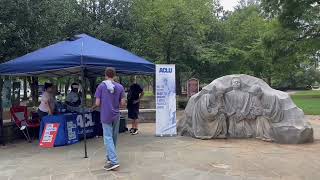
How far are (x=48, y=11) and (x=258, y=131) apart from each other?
314 inches

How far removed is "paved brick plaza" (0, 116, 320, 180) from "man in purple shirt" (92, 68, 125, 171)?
274 millimetres

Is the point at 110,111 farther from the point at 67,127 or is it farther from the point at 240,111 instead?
the point at 240,111

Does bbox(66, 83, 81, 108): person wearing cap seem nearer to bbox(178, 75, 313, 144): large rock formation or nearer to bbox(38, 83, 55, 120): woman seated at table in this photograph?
bbox(38, 83, 55, 120): woman seated at table

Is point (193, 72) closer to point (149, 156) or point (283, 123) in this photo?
point (283, 123)

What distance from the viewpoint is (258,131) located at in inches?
470

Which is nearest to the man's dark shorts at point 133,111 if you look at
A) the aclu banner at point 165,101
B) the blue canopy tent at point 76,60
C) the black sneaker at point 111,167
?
the aclu banner at point 165,101

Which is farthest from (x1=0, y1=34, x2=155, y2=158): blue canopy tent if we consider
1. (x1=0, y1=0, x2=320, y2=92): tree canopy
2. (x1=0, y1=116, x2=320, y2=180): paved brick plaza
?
(x1=0, y1=0, x2=320, y2=92): tree canopy

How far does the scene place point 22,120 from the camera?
12078 millimetres

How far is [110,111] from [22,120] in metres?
4.83

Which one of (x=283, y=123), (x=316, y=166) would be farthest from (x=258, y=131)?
(x=316, y=166)

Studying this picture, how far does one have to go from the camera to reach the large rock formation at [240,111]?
38.5ft

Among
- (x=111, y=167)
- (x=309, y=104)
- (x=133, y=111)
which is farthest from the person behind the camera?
(x=309, y=104)

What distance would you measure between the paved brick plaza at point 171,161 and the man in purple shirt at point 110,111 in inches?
10.8

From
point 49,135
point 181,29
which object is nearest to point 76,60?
point 49,135
